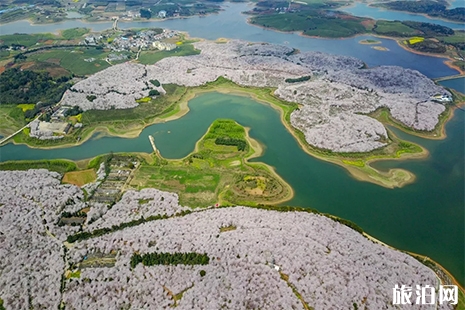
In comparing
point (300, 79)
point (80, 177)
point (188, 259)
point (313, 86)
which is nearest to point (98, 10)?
point (300, 79)

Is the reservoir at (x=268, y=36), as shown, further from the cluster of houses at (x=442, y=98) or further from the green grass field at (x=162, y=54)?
the green grass field at (x=162, y=54)

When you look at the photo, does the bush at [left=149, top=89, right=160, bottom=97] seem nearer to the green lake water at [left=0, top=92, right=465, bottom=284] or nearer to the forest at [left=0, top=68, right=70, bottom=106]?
the green lake water at [left=0, top=92, right=465, bottom=284]

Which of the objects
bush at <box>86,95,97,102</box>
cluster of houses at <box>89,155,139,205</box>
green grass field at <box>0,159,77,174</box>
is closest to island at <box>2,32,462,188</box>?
bush at <box>86,95,97,102</box>

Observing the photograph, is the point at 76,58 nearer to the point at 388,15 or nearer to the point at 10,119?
the point at 10,119

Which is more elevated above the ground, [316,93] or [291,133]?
[316,93]

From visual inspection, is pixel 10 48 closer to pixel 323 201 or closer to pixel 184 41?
pixel 184 41

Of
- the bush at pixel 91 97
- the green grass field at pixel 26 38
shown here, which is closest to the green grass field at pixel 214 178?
the bush at pixel 91 97

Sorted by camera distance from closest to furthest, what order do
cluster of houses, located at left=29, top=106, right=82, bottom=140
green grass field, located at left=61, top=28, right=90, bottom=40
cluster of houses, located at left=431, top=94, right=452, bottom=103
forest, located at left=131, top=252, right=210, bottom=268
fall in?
forest, located at left=131, top=252, right=210, bottom=268, cluster of houses, located at left=29, top=106, right=82, bottom=140, cluster of houses, located at left=431, top=94, right=452, bottom=103, green grass field, located at left=61, top=28, right=90, bottom=40

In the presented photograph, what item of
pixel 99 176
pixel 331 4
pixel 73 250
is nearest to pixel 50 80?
pixel 99 176
